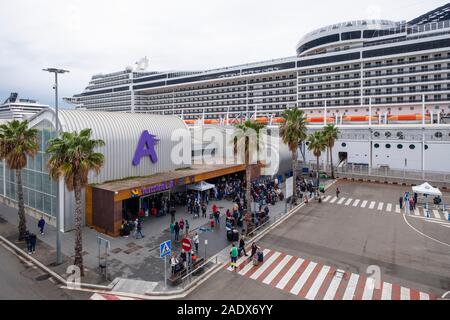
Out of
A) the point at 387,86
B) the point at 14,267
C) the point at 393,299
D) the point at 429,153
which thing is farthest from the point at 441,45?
the point at 14,267

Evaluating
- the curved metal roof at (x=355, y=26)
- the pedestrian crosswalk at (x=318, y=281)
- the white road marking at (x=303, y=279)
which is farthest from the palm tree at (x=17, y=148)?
the curved metal roof at (x=355, y=26)

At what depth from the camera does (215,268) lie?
17438mm

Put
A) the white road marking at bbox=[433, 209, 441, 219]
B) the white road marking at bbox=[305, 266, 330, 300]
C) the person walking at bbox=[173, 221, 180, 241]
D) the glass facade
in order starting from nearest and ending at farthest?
the white road marking at bbox=[305, 266, 330, 300]
the person walking at bbox=[173, 221, 180, 241]
the glass facade
the white road marking at bbox=[433, 209, 441, 219]

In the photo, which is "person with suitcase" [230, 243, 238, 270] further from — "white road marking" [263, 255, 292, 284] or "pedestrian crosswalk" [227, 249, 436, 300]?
"white road marking" [263, 255, 292, 284]

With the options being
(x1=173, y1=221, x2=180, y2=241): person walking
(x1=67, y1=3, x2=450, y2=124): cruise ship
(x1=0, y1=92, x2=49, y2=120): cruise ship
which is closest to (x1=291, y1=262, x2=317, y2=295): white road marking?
(x1=173, y1=221, x2=180, y2=241): person walking

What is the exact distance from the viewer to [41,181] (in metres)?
27.1

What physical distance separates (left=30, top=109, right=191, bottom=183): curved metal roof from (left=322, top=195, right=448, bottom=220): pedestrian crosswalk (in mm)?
21578

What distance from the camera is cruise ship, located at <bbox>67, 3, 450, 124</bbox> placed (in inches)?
2467

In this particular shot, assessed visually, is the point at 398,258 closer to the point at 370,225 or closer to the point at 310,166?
the point at 370,225

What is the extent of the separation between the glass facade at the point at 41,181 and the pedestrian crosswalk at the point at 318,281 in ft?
62.1

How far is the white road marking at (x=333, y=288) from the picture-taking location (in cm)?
1438

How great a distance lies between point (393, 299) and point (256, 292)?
696 centimetres

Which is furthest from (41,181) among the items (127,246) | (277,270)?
(277,270)

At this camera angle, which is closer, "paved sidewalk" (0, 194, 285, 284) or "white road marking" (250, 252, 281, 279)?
"white road marking" (250, 252, 281, 279)
